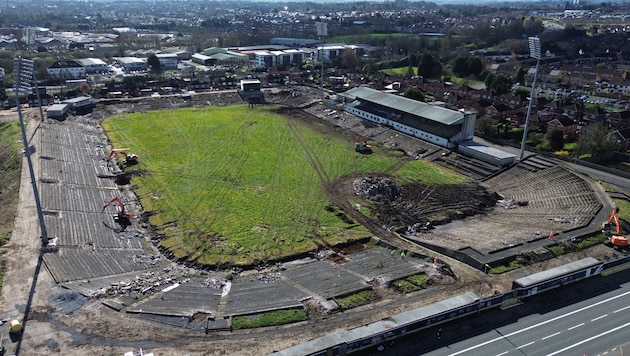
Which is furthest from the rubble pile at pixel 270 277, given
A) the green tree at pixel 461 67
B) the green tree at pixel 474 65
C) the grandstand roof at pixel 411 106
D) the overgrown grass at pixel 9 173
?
the green tree at pixel 474 65

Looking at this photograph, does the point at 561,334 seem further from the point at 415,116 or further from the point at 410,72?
the point at 410,72

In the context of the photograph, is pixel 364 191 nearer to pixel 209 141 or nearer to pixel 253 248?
pixel 253 248

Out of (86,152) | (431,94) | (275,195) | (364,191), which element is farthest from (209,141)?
(431,94)

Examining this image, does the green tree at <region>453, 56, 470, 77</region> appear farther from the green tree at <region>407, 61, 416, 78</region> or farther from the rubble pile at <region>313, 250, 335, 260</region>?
the rubble pile at <region>313, 250, 335, 260</region>

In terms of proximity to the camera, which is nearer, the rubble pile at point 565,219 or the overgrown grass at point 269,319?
the overgrown grass at point 269,319

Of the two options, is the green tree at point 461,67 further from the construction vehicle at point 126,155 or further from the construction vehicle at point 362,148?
the construction vehicle at point 126,155

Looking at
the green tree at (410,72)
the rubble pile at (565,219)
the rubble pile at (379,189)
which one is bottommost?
the rubble pile at (379,189)

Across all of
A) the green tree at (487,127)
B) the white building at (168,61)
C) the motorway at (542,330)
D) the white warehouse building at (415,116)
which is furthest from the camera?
the white building at (168,61)

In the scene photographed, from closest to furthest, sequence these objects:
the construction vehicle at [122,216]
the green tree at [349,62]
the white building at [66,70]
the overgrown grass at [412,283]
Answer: the overgrown grass at [412,283] → the construction vehicle at [122,216] → the white building at [66,70] → the green tree at [349,62]
